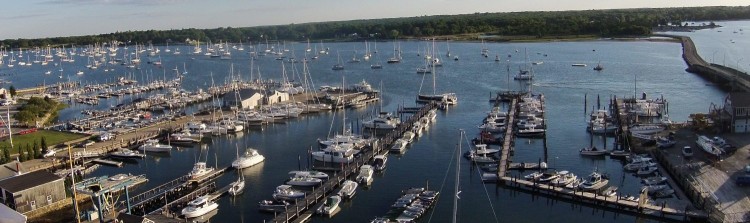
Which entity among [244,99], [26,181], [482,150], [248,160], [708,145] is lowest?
[248,160]

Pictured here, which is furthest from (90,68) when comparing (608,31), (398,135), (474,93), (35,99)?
(608,31)

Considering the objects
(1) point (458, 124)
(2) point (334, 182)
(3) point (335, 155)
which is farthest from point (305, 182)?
(1) point (458, 124)

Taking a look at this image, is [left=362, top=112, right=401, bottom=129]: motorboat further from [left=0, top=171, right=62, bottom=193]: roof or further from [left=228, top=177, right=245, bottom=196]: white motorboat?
[left=0, top=171, right=62, bottom=193]: roof

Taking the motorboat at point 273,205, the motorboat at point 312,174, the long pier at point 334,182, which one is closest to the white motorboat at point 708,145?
the long pier at point 334,182

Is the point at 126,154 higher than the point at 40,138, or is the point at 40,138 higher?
the point at 40,138

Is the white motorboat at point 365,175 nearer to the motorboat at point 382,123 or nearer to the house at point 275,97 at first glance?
the motorboat at point 382,123

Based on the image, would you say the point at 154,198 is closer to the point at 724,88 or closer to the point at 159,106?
the point at 159,106

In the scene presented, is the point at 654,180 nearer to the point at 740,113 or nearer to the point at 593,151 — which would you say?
the point at 593,151
